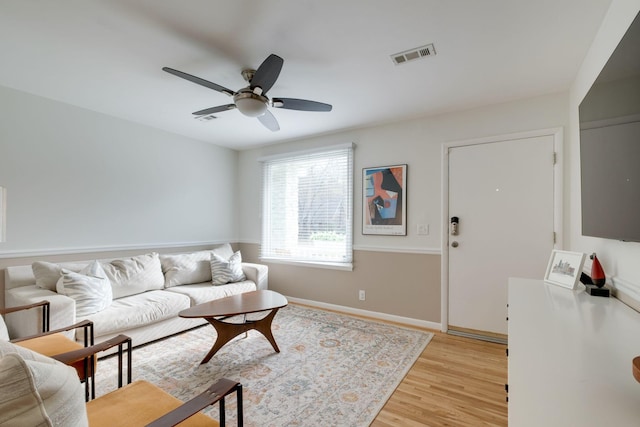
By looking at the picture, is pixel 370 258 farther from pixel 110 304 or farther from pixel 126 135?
pixel 126 135

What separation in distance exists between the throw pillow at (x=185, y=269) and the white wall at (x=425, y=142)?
6.97 feet

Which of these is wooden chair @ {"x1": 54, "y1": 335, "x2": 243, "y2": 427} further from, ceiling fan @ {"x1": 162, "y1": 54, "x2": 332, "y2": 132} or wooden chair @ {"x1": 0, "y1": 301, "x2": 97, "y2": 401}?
ceiling fan @ {"x1": 162, "y1": 54, "x2": 332, "y2": 132}

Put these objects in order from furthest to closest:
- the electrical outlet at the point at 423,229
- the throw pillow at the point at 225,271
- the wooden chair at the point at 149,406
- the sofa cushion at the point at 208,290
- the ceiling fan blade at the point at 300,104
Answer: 1. the throw pillow at the point at 225,271
2. the electrical outlet at the point at 423,229
3. the sofa cushion at the point at 208,290
4. the ceiling fan blade at the point at 300,104
5. the wooden chair at the point at 149,406

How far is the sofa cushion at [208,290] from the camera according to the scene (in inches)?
127

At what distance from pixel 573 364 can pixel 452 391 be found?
A: 5.00 feet

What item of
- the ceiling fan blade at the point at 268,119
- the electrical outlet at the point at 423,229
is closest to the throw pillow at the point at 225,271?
the ceiling fan blade at the point at 268,119

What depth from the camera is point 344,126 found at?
148 inches

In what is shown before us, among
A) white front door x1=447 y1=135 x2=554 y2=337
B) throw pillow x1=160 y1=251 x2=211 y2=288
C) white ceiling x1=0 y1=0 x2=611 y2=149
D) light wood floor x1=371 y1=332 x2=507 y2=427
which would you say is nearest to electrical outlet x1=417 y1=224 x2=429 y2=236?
white front door x1=447 y1=135 x2=554 y2=337

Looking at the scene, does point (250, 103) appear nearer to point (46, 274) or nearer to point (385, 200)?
point (385, 200)

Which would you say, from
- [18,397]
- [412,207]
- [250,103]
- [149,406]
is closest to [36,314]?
[149,406]

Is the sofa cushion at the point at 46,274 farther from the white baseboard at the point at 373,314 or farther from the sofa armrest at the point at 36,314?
the white baseboard at the point at 373,314

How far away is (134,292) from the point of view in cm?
314

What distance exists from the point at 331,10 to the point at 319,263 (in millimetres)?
3071

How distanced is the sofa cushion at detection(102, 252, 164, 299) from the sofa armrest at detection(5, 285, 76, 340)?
56 cm
